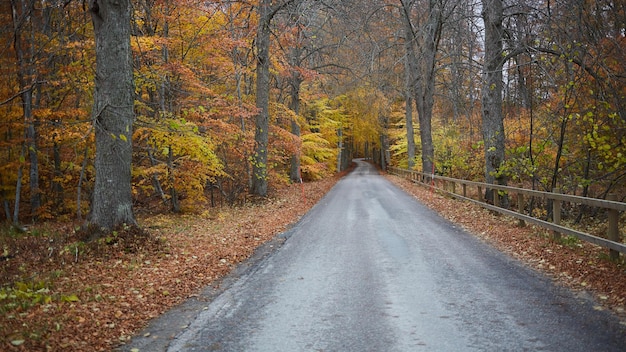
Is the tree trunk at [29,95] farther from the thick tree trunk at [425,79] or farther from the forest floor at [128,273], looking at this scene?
the thick tree trunk at [425,79]

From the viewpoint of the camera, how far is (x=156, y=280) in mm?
6664

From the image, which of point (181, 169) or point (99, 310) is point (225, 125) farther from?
point (99, 310)

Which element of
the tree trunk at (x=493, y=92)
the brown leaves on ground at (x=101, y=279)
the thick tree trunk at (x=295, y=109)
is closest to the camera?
the brown leaves on ground at (x=101, y=279)

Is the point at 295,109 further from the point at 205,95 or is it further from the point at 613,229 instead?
the point at 613,229

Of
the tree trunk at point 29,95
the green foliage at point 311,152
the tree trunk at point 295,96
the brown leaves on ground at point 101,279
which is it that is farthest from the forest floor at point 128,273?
the green foliage at point 311,152

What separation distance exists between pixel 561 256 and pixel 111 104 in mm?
8156

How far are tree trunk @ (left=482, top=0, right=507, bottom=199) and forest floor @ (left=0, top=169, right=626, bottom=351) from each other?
3.29 metres

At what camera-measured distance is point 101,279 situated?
6.46 m

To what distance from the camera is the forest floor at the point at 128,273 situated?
478cm

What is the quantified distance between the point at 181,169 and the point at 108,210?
241 inches

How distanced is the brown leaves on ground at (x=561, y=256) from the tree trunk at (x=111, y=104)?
7344 millimetres

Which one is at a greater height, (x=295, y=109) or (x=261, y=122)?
(x=295, y=109)

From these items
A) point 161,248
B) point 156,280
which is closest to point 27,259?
point 161,248

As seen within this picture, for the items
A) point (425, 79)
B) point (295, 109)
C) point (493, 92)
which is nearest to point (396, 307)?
point (493, 92)
